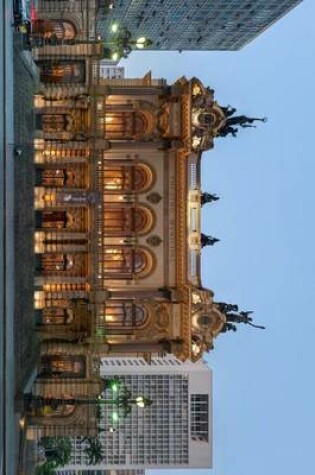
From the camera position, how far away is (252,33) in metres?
116

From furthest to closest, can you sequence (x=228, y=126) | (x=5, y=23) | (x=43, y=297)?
(x=228, y=126) < (x=43, y=297) < (x=5, y=23)

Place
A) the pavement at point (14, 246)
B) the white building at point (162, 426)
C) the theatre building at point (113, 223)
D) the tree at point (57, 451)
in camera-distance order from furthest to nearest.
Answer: the white building at point (162, 426), the tree at point (57, 451), the theatre building at point (113, 223), the pavement at point (14, 246)

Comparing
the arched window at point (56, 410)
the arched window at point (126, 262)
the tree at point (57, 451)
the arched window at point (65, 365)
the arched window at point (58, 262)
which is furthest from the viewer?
the tree at point (57, 451)

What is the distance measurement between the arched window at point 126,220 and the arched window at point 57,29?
13561 millimetres

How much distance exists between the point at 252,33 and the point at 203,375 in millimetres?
→ 53205

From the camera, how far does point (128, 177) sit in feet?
190

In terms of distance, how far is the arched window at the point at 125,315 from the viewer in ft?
184

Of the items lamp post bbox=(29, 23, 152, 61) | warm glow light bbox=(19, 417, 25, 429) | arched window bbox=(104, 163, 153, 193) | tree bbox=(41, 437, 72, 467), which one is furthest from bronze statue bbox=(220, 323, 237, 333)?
lamp post bbox=(29, 23, 152, 61)

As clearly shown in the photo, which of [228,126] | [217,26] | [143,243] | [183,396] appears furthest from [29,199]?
[217,26]

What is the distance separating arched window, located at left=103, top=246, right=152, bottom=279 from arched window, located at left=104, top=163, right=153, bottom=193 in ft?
15.6

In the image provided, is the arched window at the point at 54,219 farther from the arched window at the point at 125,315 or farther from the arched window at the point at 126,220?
the arched window at the point at 125,315

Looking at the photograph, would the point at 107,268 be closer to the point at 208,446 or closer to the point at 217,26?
the point at 208,446

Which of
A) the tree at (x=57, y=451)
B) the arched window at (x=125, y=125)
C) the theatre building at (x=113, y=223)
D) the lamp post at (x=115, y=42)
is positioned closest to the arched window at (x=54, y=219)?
the theatre building at (x=113, y=223)

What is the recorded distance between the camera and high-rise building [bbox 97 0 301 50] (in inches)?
4021
